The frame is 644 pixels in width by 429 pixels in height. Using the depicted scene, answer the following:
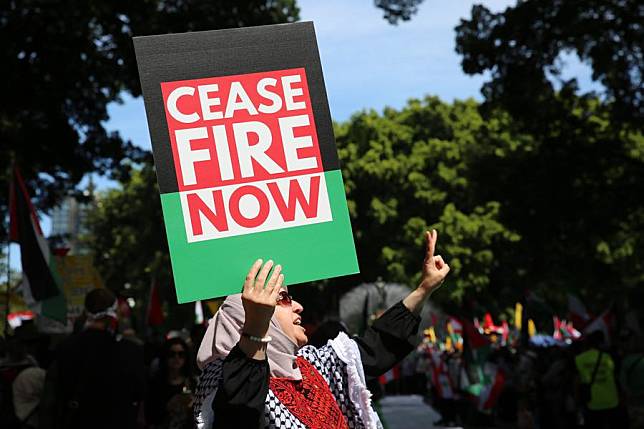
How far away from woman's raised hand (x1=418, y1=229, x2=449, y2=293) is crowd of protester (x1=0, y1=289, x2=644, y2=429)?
91 centimetres

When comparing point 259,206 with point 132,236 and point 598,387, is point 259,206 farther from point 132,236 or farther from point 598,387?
point 132,236

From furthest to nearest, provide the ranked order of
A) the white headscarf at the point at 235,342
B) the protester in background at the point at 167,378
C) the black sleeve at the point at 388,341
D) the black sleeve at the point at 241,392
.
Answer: the protester in background at the point at 167,378 < the black sleeve at the point at 388,341 < the white headscarf at the point at 235,342 < the black sleeve at the point at 241,392

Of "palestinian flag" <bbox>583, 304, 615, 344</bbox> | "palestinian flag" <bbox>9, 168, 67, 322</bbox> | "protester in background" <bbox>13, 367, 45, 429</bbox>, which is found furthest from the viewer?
"palestinian flag" <bbox>583, 304, 615, 344</bbox>

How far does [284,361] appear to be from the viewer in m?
3.57

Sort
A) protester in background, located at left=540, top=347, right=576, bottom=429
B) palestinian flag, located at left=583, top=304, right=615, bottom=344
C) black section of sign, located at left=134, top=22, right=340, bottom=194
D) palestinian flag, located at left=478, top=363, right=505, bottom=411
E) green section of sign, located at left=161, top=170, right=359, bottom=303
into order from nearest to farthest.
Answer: green section of sign, located at left=161, top=170, right=359, bottom=303
black section of sign, located at left=134, top=22, right=340, bottom=194
protester in background, located at left=540, top=347, right=576, bottom=429
palestinian flag, located at left=583, top=304, right=615, bottom=344
palestinian flag, located at left=478, top=363, right=505, bottom=411

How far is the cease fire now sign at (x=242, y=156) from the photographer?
3.66 meters

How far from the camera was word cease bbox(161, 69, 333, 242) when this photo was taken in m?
3.69

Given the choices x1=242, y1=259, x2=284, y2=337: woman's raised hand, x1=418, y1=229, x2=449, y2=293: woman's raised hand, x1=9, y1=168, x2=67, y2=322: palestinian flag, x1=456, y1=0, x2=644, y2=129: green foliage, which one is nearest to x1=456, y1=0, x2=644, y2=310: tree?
x1=456, y1=0, x2=644, y2=129: green foliage

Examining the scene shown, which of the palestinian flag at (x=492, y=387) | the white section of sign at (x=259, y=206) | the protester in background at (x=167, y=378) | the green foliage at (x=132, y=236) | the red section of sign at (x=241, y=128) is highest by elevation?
the green foliage at (x=132, y=236)

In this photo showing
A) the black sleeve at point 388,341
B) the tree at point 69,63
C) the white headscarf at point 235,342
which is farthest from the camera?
the tree at point 69,63

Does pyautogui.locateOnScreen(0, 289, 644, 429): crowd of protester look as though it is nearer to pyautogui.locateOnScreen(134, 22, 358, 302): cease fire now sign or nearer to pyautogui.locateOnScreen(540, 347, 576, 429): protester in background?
pyautogui.locateOnScreen(540, 347, 576, 429): protester in background

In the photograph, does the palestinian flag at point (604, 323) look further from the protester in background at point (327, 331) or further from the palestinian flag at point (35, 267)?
the protester in background at point (327, 331)

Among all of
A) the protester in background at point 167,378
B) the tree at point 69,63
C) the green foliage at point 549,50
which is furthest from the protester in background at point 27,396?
the green foliage at point 549,50

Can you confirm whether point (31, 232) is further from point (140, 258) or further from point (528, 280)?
point (140, 258)
